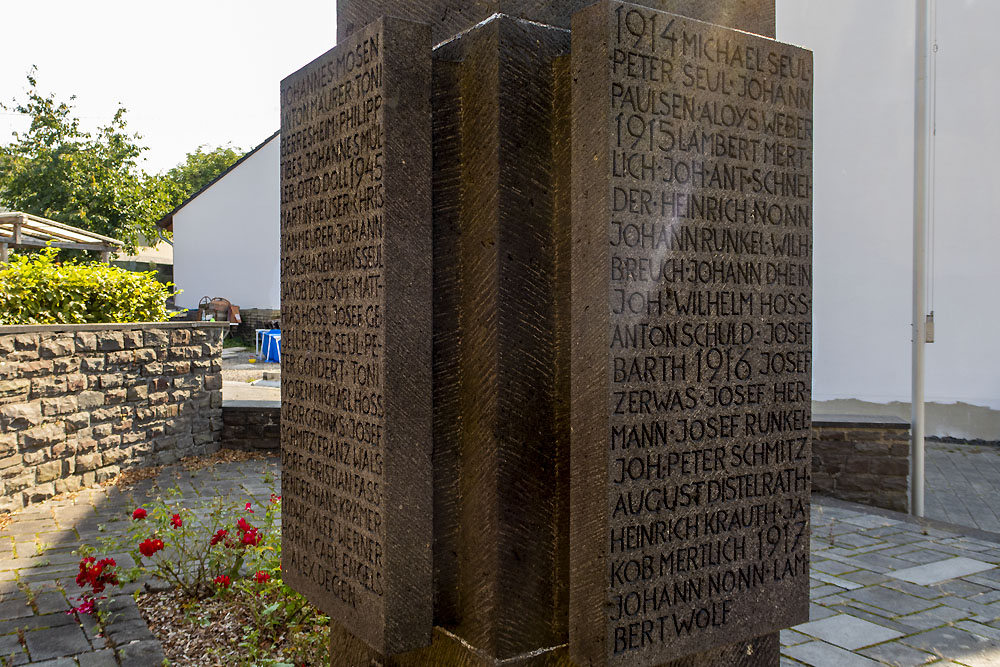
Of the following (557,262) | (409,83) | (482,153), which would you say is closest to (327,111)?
(409,83)

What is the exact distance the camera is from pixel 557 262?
2.34m

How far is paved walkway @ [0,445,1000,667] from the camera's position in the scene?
362cm

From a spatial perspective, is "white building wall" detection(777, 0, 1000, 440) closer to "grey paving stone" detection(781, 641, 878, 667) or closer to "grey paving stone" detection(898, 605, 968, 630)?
"grey paving stone" detection(898, 605, 968, 630)

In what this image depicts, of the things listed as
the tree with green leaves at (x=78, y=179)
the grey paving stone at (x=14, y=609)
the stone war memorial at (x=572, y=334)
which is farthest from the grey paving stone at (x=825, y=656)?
the tree with green leaves at (x=78, y=179)

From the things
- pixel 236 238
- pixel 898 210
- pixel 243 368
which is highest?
pixel 236 238

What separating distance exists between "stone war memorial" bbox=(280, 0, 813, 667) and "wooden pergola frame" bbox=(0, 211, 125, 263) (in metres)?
11.6

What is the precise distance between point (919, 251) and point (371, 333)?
17.0ft

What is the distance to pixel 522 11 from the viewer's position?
2.35 m

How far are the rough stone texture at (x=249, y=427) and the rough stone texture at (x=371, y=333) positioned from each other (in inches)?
247

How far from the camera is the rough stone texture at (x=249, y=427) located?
883 cm

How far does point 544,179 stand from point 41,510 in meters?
5.62

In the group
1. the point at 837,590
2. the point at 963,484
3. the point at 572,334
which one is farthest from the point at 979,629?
the point at 963,484

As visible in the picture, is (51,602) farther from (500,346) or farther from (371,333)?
(500,346)

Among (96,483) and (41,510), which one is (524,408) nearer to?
(41,510)
